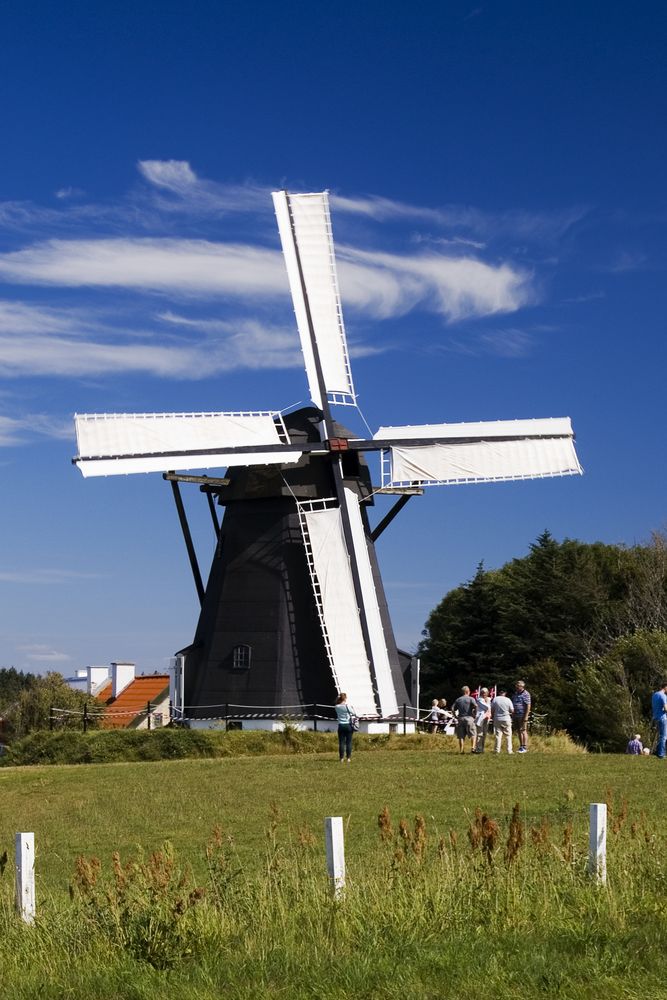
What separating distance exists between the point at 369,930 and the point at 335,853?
28.1 inches

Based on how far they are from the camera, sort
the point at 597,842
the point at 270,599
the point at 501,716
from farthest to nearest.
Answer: the point at 270,599 → the point at 501,716 → the point at 597,842

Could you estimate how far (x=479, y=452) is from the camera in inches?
1448

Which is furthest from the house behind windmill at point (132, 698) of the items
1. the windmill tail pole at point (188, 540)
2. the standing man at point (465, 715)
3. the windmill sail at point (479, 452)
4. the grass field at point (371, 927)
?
the grass field at point (371, 927)

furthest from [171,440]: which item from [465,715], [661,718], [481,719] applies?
[661,718]

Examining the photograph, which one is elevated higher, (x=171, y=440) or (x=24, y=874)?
(x=171, y=440)

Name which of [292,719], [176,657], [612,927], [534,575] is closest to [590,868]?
[612,927]

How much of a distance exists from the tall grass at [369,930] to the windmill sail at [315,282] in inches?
1045

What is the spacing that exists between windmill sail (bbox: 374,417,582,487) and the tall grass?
25.2m

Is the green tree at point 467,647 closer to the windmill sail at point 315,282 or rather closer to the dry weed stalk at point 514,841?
the windmill sail at point 315,282

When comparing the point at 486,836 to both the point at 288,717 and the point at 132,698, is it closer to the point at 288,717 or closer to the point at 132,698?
the point at 288,717

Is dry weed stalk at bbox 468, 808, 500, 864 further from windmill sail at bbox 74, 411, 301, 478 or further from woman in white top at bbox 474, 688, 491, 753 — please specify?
windmill sail at bbox 74, 411, 301, 478

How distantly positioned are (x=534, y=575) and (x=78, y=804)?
4501cm

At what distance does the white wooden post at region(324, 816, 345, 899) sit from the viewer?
10234 millimetres

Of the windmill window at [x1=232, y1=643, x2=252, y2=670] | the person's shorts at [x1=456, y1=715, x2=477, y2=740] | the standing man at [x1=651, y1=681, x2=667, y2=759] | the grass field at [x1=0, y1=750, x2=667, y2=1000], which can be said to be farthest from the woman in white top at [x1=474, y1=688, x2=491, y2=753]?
the grass field at [x1=0, y1=750, x2=667, y2=1000]
